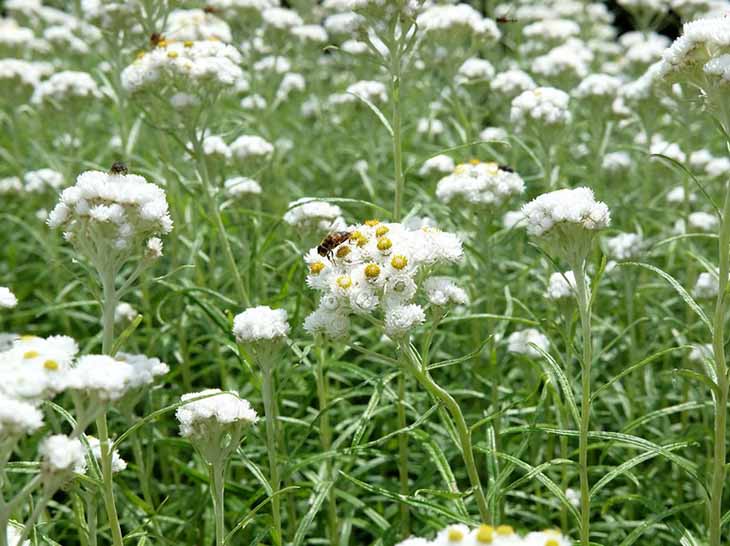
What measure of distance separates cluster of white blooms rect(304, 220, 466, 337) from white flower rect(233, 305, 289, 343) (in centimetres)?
25

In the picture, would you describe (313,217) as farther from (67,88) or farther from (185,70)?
(67,88)

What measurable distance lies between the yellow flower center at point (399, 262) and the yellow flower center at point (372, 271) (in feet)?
0.16

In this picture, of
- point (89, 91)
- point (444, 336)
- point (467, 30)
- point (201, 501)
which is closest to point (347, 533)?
point (201, 501)

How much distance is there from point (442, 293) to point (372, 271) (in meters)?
0.28

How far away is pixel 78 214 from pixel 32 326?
3.09m

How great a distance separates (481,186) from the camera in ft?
12.6

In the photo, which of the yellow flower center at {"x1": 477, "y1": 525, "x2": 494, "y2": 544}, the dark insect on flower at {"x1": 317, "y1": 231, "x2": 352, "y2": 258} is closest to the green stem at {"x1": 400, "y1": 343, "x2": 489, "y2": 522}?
the dark insect on flower at {"x1": 317, "y1": 231, "x2": 352, "y2": 258}

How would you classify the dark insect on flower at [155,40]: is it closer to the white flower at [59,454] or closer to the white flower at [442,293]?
the white flower at [442,293]

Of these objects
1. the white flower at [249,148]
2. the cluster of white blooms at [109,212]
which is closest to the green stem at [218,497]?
the cluster of white blooms at [109,212]

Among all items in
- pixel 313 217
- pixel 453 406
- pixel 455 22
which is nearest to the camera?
pixel 453 406

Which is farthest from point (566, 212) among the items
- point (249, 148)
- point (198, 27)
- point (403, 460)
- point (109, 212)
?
point (198, 27)

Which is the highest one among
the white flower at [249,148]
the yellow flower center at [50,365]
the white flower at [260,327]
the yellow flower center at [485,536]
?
the yellow flower center at [50,365]

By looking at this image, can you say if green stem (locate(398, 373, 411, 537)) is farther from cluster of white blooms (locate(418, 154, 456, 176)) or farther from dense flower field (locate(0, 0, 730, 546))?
cluster of white blooms (locate(418, 154, 456, 176))

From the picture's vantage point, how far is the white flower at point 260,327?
9.53ft
